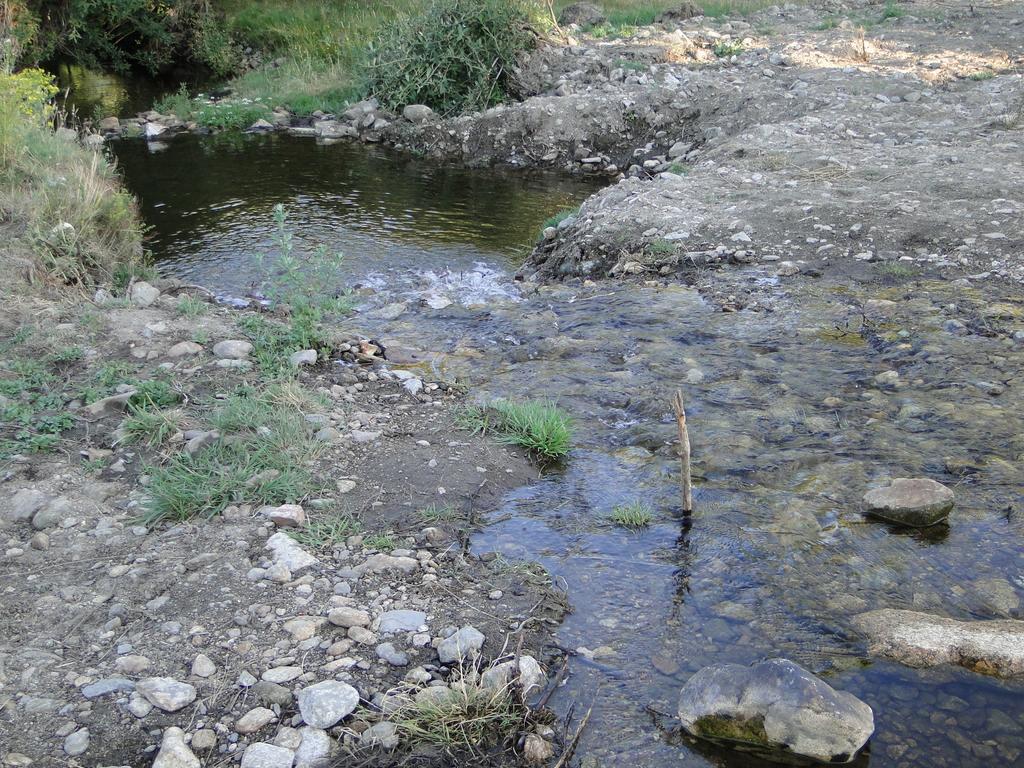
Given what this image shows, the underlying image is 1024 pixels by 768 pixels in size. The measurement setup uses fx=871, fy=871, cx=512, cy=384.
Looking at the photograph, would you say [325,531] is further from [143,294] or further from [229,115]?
[229,115]

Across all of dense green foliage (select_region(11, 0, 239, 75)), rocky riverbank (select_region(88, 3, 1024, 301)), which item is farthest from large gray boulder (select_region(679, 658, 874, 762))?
dense green foliage (select_region(11, 0, 239, 75))

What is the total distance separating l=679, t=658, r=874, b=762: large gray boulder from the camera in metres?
3.02

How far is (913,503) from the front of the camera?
423cm

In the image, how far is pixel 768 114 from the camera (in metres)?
11.9

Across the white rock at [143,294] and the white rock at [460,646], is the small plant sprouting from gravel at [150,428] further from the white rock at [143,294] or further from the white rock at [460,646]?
the white rock at [460,646]

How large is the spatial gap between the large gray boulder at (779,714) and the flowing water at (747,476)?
10 centimetres

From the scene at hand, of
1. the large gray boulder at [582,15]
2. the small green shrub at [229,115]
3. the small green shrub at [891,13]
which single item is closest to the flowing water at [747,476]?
the small green shrub at [229,115]

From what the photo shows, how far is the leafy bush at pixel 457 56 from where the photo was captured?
14.6 metres

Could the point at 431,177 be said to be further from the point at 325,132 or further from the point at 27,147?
the point at 27,147

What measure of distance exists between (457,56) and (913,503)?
40.4 feet

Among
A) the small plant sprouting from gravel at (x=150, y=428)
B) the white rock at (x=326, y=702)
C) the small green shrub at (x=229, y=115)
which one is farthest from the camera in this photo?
the small green shrub at (x=229, y=115)

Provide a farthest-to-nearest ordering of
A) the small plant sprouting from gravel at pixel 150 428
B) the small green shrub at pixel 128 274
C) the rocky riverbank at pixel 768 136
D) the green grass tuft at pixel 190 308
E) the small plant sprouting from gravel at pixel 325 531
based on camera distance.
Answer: the rocky riverbank at pixel 768 136 → the small green shrub at pixel 128 274 → the green grass tuft at pixel 190 308 → the small plant sprouting from gravel at pixel 150 428 → the small plant sprouting from gravel at pixel 325 531

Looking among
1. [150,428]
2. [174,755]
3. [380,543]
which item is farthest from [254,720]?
[150,428]

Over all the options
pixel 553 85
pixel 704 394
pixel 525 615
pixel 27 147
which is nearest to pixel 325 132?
pixel 553 85
